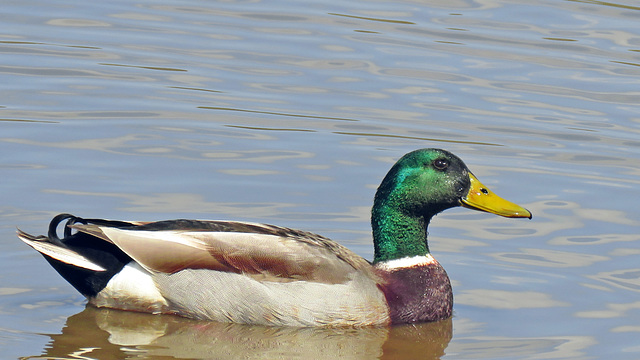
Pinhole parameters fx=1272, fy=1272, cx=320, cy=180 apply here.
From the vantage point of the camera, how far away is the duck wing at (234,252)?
8.05m

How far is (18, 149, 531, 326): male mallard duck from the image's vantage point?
8039 millimetres

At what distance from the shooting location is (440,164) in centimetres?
852

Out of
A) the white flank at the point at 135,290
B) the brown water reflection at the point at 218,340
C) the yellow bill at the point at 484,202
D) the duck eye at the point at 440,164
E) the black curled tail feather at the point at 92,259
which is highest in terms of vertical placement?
the duck eye at the point at 440,164

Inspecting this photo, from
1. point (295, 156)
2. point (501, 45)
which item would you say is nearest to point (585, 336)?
point (295, 156)

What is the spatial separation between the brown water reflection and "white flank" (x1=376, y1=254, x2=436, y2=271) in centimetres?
44

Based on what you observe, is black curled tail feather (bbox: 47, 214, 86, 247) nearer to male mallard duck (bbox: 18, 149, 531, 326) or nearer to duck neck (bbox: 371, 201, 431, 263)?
male mallard duck (bbox: 18, 149, 531, 326)

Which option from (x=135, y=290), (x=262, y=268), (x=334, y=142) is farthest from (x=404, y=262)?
(x=334, y=142)

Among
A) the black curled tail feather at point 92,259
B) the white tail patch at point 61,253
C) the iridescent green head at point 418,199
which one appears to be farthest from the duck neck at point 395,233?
the white tail patch at point 61,253

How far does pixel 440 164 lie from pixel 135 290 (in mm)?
2180

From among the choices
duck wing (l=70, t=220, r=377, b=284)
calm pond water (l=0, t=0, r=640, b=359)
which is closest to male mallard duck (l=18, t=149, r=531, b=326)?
duck wing (l=70, t=220, r=377, b=284)

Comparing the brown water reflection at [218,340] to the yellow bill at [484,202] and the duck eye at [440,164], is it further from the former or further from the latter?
the duck eye at [440,164]

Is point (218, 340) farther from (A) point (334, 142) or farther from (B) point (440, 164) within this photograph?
(A) point (334, 142)

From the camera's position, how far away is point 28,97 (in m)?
12.3

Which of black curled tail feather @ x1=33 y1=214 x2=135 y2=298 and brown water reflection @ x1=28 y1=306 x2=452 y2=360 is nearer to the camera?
brown water reflection @ x1=28 y1=306 x2=452 y2=360
